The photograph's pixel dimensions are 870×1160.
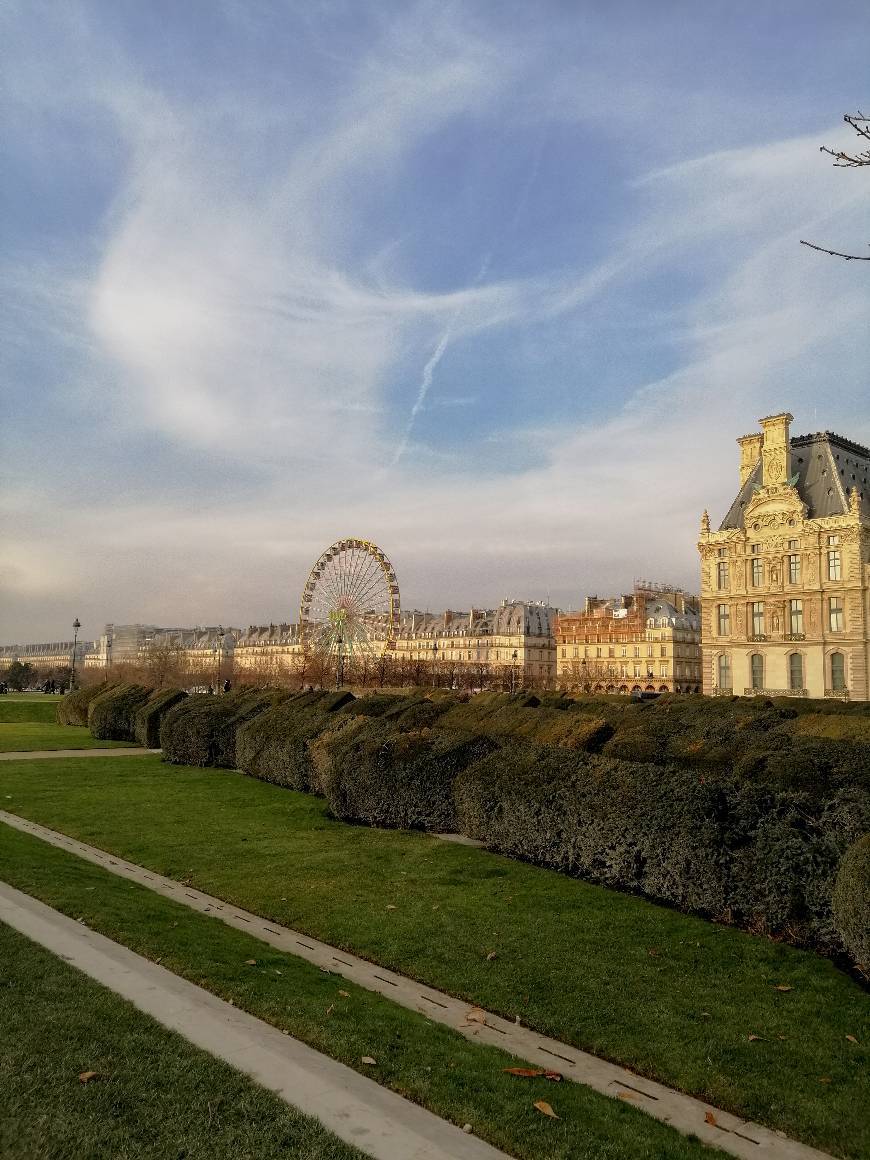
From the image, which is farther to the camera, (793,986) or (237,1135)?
(793,986)

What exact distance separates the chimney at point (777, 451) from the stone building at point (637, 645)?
41.2 meters

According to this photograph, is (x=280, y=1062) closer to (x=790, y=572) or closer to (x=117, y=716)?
(x=117, y=716)

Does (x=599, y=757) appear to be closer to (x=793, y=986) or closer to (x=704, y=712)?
(x=793, y=986)

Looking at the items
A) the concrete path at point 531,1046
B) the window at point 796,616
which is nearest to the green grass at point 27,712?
the concrete path at point 531,1046

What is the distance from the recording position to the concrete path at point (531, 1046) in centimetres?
595

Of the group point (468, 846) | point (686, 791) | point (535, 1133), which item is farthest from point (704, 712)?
point (535, 1133)

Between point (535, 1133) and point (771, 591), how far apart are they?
233 feet

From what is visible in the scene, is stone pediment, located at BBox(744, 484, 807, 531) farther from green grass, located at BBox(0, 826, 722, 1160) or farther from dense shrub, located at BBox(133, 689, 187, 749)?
green grass, located at BBox(0, 826, 722, 1160)

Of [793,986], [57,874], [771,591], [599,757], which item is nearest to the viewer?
[793,986]

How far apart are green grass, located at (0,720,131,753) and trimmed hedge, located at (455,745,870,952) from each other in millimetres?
22556

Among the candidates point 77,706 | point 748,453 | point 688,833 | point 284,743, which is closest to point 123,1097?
point 688,833

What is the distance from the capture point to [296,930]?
1054cm

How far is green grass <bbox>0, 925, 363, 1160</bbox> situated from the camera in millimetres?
5059

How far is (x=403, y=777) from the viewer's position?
644 inches
